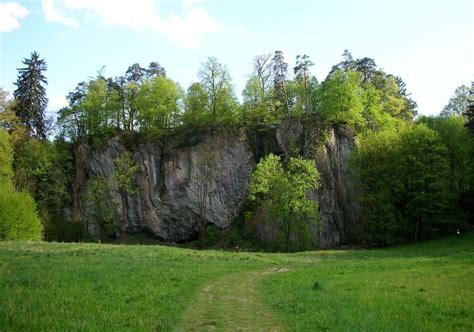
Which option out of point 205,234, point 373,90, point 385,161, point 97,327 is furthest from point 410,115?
point 97,327

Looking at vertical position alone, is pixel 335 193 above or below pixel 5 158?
below

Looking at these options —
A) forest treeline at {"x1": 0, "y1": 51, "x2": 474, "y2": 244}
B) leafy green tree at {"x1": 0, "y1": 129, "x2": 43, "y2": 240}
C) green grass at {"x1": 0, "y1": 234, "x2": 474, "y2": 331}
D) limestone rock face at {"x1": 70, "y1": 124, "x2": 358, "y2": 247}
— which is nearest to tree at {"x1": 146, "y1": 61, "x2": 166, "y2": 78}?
forest treeline at {"x1": 0, "y1": 51, "x2": 474, "y2": 244}

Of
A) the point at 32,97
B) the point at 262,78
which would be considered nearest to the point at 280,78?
the point at 262,78

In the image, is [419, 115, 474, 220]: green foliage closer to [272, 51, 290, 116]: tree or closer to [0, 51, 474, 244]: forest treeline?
[0, 51, 474, 244]: forest treeline

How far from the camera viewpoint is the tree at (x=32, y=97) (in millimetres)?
65562

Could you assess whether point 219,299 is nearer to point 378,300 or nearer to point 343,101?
point 378,300

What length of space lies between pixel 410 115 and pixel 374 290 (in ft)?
229

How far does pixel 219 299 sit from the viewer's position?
15.1 meters

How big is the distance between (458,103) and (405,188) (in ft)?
125

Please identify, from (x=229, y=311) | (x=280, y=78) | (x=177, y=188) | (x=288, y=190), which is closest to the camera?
(x=229, y=311)

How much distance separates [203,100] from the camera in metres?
65.8

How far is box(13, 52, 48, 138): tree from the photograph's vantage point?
65562 millimetres

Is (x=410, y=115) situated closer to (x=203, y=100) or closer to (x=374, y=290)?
(x=203, y=100)

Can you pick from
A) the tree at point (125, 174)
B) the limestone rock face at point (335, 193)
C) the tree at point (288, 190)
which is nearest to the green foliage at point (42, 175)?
the tree at point (125, 174)
